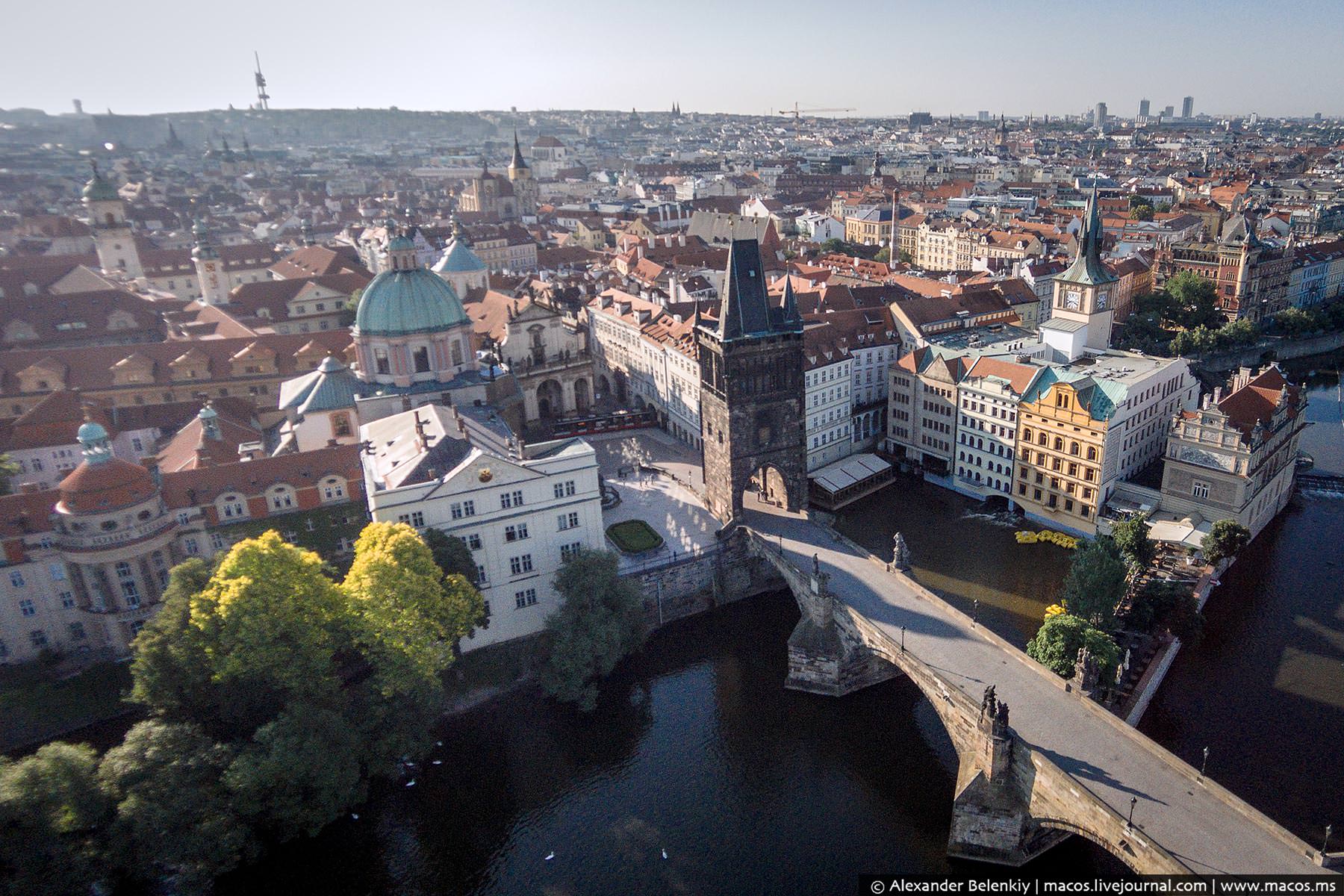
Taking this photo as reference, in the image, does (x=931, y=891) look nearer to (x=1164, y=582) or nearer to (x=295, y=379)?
(x=1164, y=582)

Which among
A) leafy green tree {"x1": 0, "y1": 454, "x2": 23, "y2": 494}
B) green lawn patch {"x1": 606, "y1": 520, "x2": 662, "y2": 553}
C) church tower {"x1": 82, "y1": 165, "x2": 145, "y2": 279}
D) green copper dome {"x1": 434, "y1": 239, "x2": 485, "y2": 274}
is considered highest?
church tower {"x1": 82, "y1": 165, "x2": 145, "y2": 279}

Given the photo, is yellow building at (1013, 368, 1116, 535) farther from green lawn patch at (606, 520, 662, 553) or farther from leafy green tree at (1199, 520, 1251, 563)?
green lawn patch at (606, 520, 662, 553)

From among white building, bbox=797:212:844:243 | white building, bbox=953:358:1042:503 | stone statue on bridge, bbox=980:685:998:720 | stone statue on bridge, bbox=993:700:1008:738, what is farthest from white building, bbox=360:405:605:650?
white building, bbox=797:212:844:243

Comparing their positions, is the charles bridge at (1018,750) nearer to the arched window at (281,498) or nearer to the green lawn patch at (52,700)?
the arched window at (281,498)

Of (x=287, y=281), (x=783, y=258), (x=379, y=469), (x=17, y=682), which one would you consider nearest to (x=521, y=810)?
(x=379, y=469)

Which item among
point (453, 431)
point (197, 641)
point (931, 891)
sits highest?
point (453, 431)

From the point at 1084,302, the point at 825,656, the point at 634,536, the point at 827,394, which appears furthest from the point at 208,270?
the point at 1084,302
